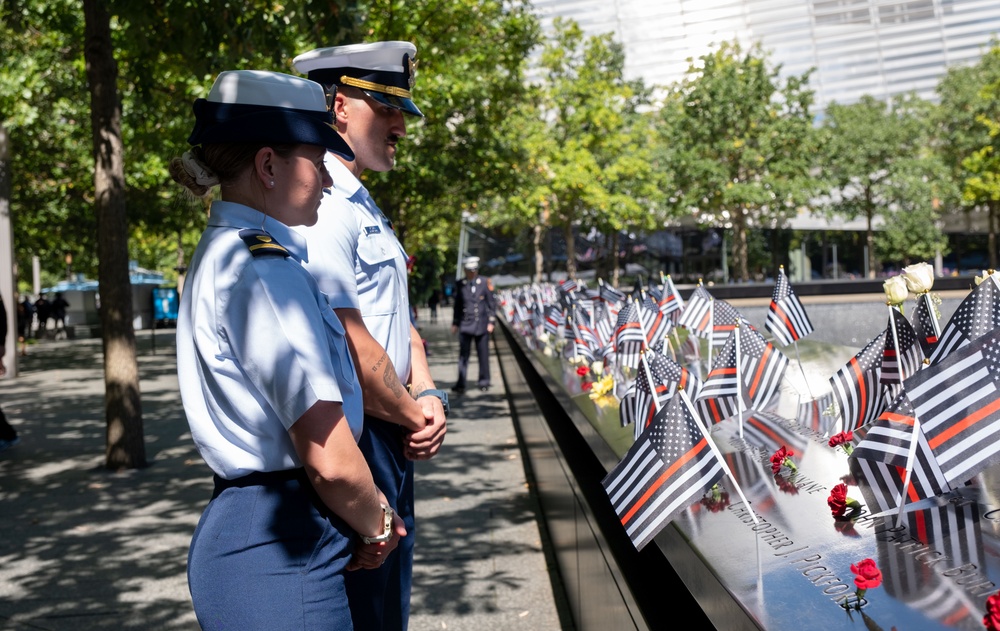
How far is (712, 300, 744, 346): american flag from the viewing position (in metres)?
6.95

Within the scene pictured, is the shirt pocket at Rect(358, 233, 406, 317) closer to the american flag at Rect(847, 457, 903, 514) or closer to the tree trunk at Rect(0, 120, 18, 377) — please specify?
the american flag at Rect(847, 457, 903, 514)

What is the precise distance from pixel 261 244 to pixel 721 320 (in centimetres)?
530

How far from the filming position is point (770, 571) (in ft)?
8.30

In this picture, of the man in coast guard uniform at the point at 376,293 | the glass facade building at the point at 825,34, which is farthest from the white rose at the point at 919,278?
the glass facade building at the point at 825,34

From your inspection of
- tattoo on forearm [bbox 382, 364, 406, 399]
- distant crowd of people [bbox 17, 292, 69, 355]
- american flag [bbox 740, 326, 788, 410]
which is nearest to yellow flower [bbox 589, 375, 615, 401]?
american flag [bbox 740, 326, 788, 410]

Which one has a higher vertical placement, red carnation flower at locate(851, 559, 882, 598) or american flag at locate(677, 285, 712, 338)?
american flag at locate(677, 285, 712, 338)

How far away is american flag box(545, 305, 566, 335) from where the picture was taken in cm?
1147

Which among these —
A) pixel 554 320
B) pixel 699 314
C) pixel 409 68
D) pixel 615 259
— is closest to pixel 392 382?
pixel 409 68

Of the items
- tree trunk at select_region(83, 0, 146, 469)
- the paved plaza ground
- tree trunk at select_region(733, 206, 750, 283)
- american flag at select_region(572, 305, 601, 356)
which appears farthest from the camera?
tree trunk at select_region(733, 206, 750, 283)

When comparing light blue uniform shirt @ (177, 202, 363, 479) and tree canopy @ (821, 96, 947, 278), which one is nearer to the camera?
light blue uniform shirt @ (177, 202, 363, 479)

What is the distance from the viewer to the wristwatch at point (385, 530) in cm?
234

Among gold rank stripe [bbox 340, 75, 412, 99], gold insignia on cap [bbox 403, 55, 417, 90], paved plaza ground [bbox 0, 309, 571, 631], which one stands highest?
gold insignia on cap [bbox 403, 55, 417, 90]

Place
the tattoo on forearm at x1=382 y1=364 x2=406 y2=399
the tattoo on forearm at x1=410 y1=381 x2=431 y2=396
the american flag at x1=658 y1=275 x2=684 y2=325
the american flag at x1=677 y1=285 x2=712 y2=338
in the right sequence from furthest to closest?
the american flag at x1=658 y1=275 x2=684 y2=325, the american flag at x1=677 y1=285 x2=712 y2=338, the tattoo on forearm at x1=410 y1=381 x2=431 y2=396, the tattoo on forearm at x1=382 y1=364 x2=406 y2=399

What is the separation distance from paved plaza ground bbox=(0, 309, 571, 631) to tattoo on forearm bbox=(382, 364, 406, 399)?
274 cm
